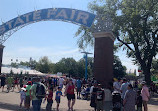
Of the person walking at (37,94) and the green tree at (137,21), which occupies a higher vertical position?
the green tree at (137,21)

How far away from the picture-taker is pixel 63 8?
17141 mm

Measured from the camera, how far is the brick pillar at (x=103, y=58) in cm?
1412

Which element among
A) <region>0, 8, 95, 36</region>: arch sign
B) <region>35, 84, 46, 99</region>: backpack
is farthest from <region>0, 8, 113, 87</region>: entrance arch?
<region>35, 84, 46, 99</region>: backpack

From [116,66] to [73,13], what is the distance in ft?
205

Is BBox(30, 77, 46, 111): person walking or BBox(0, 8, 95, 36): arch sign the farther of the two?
BBox(0, 8, 95, 36): arch sign

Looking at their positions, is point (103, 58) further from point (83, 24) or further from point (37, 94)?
point (37, 94)

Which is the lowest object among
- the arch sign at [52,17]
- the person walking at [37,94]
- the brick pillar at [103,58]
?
the person walking at [37,94]

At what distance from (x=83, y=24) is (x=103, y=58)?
371 centimetres

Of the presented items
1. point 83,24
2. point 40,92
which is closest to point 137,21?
point 83,24

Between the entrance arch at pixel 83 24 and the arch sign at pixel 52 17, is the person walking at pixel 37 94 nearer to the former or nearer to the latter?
the entrance arch at pixel 83 24

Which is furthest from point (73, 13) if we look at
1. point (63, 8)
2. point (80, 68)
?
point (80, 68)

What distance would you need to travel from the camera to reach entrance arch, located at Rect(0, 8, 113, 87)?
46.8ft

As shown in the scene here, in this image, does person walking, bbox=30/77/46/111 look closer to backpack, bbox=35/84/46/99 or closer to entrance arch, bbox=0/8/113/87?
backpack, bbox=35/84/46/99

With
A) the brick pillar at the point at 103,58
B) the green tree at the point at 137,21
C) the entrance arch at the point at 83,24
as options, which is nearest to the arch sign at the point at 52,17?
the entrance arch at the point at 83,24
